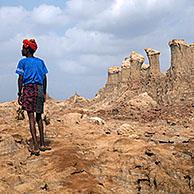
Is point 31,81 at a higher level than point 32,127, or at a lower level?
higher

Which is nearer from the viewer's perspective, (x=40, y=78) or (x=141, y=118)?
(x=40, y=78)

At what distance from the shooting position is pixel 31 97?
5523 mm

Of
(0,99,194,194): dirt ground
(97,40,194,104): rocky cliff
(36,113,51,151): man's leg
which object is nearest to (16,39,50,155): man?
(36,113,51,151): man's leg

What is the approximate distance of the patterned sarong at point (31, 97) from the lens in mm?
5508

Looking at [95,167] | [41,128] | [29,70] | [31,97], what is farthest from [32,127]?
[95,167]

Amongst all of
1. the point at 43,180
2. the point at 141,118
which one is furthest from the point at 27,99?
the point at 141,118

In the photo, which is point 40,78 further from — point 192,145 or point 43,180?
point 192,145

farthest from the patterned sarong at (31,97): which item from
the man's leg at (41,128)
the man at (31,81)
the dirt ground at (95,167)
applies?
the dirt ground at (95,167)

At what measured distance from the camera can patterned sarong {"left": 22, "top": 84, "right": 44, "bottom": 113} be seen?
5508mm

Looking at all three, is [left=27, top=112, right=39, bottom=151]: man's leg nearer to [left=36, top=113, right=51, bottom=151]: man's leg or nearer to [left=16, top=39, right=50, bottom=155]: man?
[left=16, top=39, right=50, bottom=155]: man

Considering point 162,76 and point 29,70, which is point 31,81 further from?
point 162,76

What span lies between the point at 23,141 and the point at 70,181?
223cm

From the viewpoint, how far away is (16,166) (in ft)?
17.0

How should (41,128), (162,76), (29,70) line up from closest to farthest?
(29,70)
(41,128)
(162,76)
